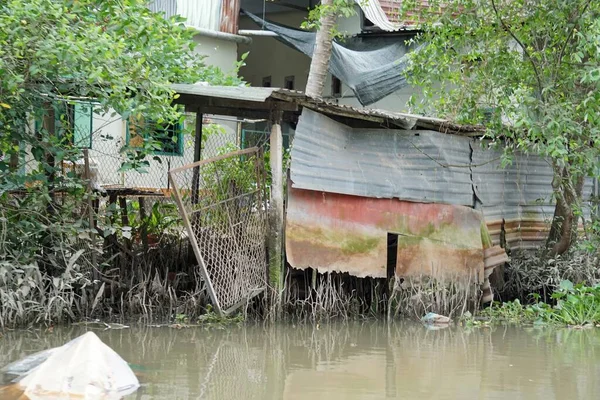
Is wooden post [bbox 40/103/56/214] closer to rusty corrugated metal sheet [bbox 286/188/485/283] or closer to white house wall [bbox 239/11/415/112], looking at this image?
rusty corrugated metal sheet [bbox 286/188/485/283]

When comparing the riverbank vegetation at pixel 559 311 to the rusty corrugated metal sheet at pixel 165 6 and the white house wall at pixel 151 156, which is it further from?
the rusty corrugated metal sheet at pixel 165 6

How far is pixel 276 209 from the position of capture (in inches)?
395

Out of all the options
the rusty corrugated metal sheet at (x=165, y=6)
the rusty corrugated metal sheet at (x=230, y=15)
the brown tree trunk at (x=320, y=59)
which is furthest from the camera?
the rusty corrugated metal sheet at (x=230, y=15)

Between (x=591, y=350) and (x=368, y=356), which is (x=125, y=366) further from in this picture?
(x=591, y=350)

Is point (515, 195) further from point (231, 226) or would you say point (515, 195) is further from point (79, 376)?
point (79, 376)

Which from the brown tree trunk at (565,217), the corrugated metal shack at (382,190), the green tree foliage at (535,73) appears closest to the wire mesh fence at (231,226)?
the corrugated metal shack at (382,190)

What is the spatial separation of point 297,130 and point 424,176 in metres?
2.37

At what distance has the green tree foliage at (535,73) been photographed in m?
9.98

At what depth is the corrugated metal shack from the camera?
10062 mm

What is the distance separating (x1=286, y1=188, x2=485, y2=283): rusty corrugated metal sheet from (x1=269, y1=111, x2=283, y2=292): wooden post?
147 millimetres

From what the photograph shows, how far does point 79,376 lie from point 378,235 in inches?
213

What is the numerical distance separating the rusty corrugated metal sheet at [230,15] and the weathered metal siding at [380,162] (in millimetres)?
7358

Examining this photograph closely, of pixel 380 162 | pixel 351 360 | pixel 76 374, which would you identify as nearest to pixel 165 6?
pixel 380 162

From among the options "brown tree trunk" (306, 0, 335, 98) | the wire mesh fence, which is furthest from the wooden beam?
Answer: "brown tree trunk" (306, 0, 335, 98)
